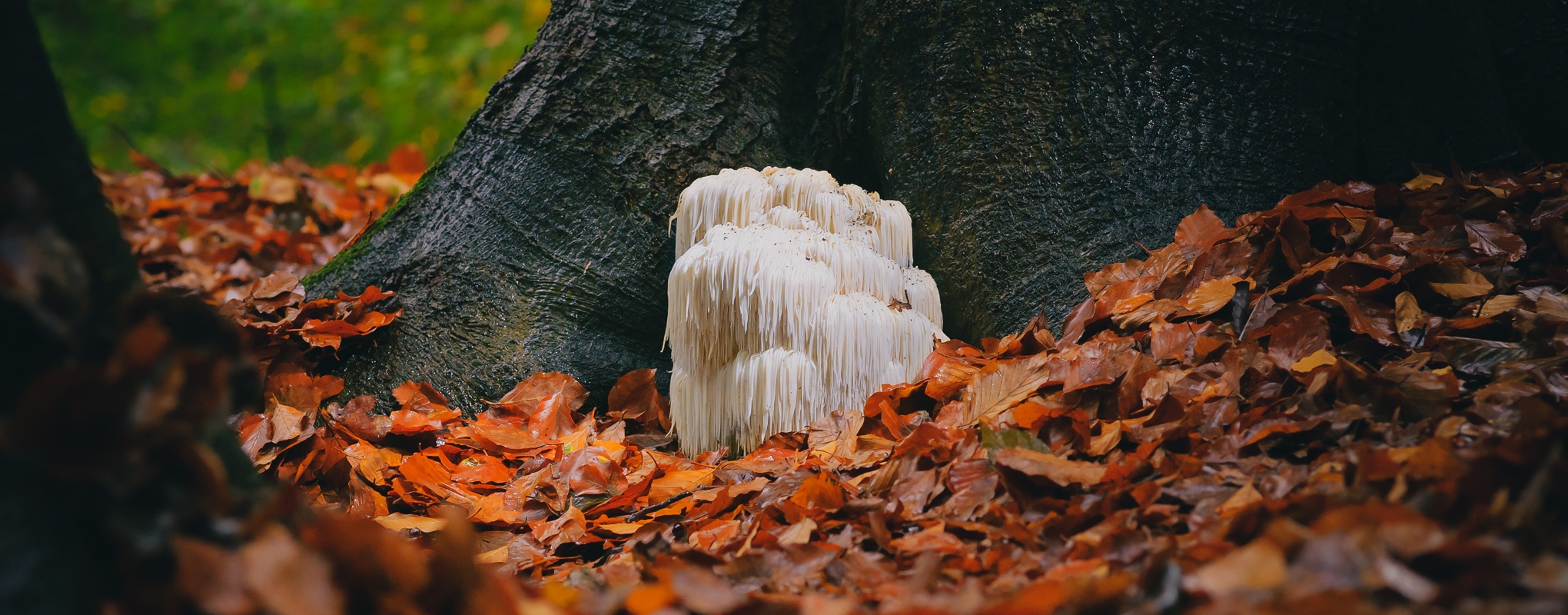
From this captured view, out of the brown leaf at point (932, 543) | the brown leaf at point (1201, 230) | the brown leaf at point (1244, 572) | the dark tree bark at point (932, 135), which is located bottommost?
the brown leaf at point (932, 543)

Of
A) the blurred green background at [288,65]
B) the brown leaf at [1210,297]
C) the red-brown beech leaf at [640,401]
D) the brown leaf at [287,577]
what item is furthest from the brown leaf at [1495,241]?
the blurred green background at [288,65]

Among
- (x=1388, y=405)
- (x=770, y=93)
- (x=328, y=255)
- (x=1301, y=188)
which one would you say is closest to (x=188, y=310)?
(x=1388, y=405)

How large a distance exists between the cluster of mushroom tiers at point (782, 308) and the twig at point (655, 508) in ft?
1.21

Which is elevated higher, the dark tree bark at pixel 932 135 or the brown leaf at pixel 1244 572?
the dark tree bark at pixel 932 135

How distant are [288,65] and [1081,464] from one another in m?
11.0

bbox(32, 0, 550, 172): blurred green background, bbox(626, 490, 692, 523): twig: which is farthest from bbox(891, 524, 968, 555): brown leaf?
bbox(32, 0, 550, 172): blurred green background

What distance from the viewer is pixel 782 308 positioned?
88.4 inches

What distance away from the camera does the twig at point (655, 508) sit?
194 centimetres

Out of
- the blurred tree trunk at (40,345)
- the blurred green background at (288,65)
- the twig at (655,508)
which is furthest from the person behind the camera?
the blurred green background at (288,65)

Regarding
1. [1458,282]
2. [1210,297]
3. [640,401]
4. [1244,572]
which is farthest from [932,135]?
[1244,572]

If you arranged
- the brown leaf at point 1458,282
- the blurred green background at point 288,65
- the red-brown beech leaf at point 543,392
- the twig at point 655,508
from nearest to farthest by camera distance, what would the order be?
1. the brown leaf at point 1458,282
2. the twig at point 655,508
3. the red-brown beech leaf at point 543,392
4. the blurred green background at point 288,65

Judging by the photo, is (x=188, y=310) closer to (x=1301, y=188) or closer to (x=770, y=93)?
(x=770, y=93)

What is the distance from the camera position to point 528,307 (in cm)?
283

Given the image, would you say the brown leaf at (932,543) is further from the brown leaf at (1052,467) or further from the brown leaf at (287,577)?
the brown leaf at (287,577)
